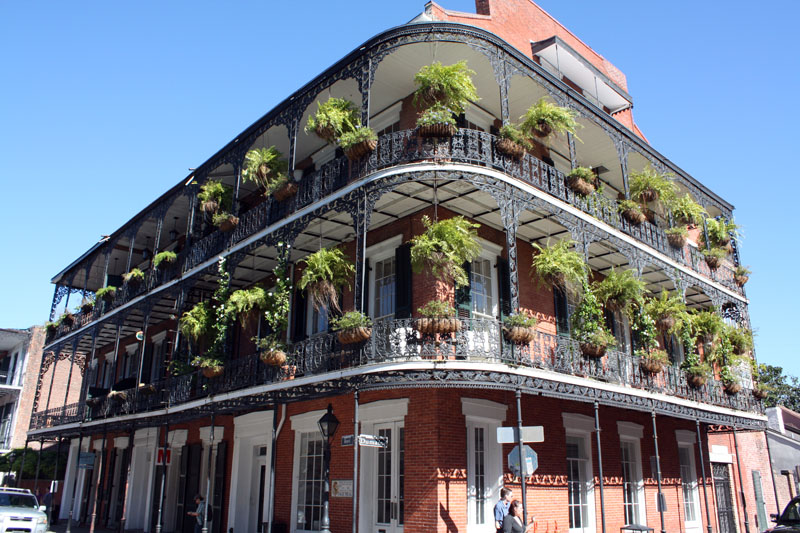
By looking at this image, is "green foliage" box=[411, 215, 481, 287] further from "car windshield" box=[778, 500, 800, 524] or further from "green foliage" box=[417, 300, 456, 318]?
"car windshield" box=[778, 500, 800, 524]

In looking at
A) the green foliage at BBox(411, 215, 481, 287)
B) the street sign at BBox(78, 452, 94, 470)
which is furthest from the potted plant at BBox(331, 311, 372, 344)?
the street sign at BBox(78, 452, 94, 470)

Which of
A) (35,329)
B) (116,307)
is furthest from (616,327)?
Answer: (35,329)

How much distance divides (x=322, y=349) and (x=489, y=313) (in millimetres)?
3627

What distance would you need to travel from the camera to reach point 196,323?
571 inches

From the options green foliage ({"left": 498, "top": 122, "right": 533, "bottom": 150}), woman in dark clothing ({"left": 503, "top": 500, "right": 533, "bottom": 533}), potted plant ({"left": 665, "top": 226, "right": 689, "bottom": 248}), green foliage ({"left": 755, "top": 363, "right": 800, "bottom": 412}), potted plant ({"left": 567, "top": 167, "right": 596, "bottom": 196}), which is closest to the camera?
woman in dark clothing ({"left": 503, "top": 500, "right": 533, "bottom": 533})

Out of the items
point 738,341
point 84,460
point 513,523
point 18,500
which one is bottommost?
point 18,500

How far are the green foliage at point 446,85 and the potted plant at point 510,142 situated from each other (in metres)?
0.91

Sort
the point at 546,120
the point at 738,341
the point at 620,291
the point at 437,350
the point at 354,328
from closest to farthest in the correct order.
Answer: the point at 437,350 → the point at 354,328 → the point at 546,120 → the point at 620,291 → the point at 738,341

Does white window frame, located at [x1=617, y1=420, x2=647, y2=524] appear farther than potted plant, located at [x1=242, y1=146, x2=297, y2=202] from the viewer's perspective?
Yes

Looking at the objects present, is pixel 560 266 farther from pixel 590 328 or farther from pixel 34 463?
pixel 34 463

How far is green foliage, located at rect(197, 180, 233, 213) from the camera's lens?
1625 cm

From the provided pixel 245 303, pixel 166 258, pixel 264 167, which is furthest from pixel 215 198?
pixel 245 303

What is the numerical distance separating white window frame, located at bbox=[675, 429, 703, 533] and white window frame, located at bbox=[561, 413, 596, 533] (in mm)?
4344

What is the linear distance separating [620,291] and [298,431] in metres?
7.69
